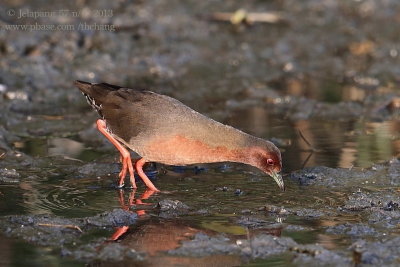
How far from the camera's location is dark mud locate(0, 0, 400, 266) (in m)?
5.87

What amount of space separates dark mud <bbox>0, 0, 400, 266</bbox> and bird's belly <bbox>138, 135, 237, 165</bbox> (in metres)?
0.28

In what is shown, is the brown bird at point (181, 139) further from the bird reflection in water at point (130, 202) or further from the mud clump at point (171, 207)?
the mud clump at point (171, 207)

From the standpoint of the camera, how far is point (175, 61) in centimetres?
Result: 1265

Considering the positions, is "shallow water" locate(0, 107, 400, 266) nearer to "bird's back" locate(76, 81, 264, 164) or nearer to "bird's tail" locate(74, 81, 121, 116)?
"bird's back" locate(76, 81, 264, 164)

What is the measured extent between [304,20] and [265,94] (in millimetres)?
3949

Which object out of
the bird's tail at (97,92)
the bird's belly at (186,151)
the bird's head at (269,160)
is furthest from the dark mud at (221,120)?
the bird's tail at (97,92)

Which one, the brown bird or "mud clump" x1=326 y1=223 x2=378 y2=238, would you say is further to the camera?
the brown bird

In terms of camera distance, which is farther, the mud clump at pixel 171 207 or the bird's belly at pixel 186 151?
the bird's belly at pixel 186 151

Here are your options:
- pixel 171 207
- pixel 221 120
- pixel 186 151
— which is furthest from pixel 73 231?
pixel 221 120

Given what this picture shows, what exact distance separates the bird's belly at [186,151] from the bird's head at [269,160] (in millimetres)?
181

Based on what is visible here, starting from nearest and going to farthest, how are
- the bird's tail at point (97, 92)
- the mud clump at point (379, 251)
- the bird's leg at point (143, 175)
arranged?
the mud clump at point (379, 251) → the bird's leg at point (143, 175) → the bird's tail at point (97, 92)

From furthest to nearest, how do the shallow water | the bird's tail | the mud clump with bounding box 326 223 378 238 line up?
the bird's tail, the shallow water, the mud clump with bounding box 326 223 378 238

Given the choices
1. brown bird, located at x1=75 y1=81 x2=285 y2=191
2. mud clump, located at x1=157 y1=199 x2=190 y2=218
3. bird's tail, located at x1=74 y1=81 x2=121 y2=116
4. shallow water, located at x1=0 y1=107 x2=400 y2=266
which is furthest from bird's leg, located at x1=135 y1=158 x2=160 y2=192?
bird's tail, located at x1=74 y1=81 x2=121 y2=116

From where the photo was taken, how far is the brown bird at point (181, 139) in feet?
23.2
